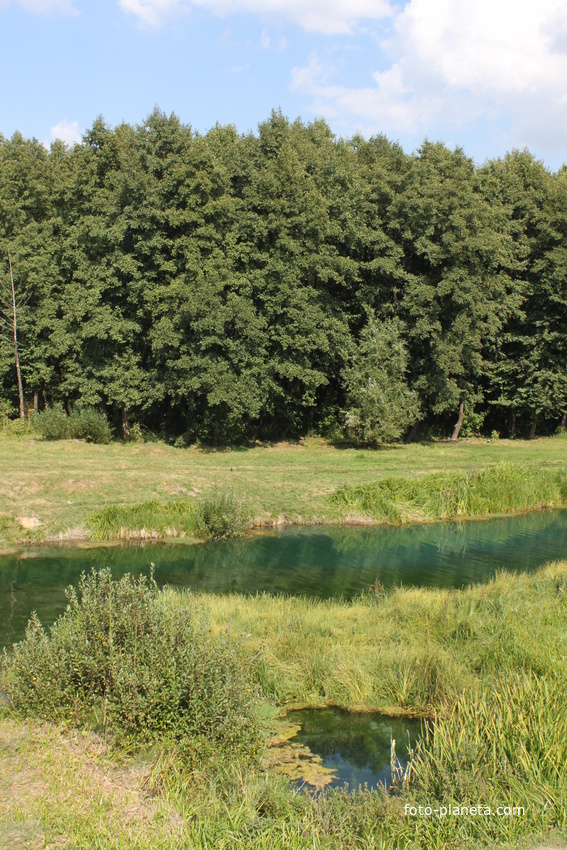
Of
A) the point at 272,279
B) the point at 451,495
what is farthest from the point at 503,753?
the point at 272,279

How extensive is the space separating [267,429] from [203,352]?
8.61 m

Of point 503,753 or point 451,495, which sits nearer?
point 503,753

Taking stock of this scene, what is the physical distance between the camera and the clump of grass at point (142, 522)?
23.4m

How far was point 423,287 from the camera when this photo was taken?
42.0m

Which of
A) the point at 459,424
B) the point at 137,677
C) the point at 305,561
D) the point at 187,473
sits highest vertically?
the point at 459,424

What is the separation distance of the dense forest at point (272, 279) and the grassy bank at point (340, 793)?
27.1m

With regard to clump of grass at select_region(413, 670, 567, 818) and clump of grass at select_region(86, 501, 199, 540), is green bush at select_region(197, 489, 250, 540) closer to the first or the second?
clump of grass at select_region(86, 501, 199, 540)

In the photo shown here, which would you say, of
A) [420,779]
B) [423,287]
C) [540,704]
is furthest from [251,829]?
[423,287]

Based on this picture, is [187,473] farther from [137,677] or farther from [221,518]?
[137,677]

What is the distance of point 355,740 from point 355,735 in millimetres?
127

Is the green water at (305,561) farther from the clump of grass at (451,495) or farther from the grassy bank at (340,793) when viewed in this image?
the grassy bank at (340,793)

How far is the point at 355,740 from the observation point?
34.8ft

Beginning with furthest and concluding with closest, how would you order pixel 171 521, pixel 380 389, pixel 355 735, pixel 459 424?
pixel 459 424, pixel 380 389, pixel 171 521, pixel 355 735

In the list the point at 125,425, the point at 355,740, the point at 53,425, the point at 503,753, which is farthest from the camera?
the point at 125,425
